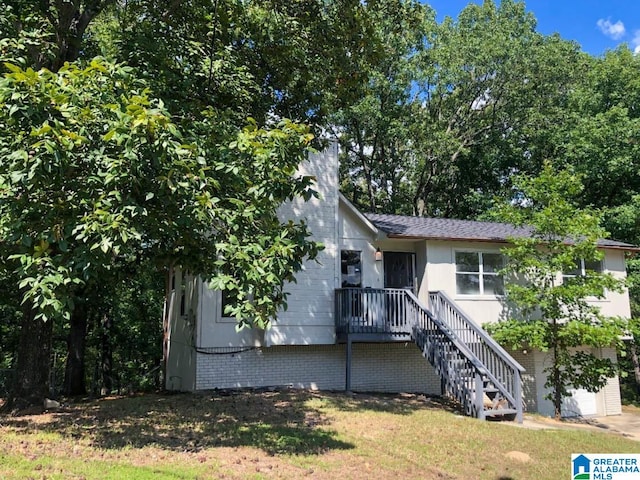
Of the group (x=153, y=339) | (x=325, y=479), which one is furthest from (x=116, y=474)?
(x=153, y=339)

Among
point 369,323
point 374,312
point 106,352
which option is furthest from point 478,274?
point 106,352

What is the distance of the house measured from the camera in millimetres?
12664

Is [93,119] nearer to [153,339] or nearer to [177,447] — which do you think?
[177,447]

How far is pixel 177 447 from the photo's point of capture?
730 centimetres

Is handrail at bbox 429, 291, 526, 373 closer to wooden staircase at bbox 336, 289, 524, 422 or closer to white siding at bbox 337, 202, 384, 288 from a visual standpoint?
wooden staircase at bbox 336, 289, 524, 422

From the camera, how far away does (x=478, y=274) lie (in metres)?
15.5

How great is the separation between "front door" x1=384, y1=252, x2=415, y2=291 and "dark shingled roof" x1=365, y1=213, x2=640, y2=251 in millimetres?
877

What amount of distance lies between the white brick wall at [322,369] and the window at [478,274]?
8.15ft

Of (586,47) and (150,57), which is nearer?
(150,57)

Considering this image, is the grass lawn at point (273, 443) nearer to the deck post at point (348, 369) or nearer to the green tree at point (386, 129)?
the deck post at point (348, 369)

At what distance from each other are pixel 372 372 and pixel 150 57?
992 cm

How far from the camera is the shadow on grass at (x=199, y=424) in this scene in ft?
25.2

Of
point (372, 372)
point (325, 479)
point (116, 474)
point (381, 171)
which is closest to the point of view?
point (116, 474)

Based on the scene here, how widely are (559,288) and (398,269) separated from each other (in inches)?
176
